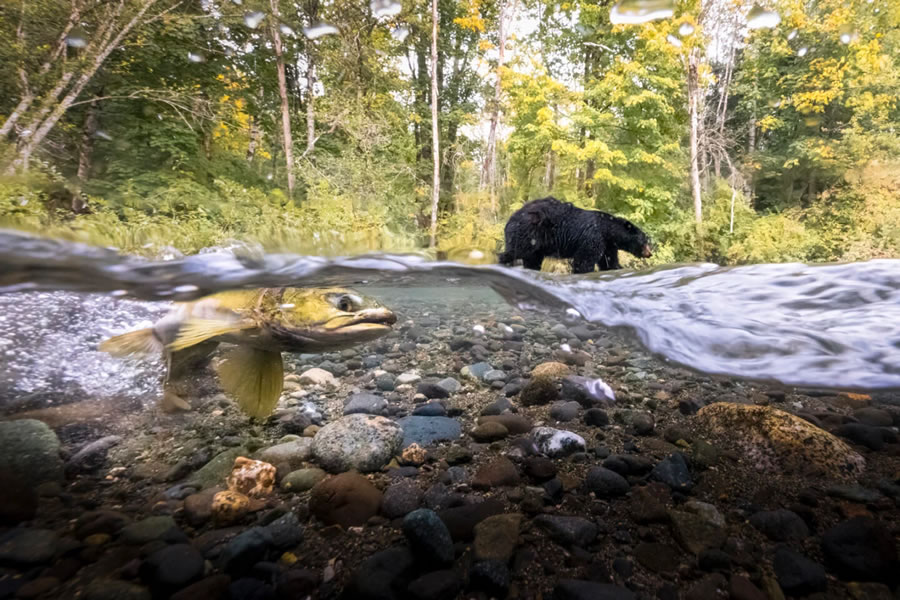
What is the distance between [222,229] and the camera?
340 cm

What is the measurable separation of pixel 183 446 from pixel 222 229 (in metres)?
1.94

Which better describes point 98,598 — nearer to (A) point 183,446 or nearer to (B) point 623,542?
(A) point 183,446

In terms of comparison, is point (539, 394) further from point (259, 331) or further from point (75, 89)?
point (75, 89)

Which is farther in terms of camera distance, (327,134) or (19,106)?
(327,134)

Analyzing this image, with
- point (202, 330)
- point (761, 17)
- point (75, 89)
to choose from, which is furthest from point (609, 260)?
point (75, 89)

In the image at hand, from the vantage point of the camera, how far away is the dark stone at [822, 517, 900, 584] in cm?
155

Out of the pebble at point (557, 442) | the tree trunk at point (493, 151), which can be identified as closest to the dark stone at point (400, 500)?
the pebble at point (557, 442)

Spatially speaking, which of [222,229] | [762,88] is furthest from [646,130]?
[222,229]

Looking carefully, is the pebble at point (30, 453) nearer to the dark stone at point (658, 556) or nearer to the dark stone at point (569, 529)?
the dark stone at point (569, 529)

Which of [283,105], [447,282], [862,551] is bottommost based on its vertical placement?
[862,551]

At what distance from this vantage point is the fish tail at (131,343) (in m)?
3.46

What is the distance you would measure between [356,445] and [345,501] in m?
0.57

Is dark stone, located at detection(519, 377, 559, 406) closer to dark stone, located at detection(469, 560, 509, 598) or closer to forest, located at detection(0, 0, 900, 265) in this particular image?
forest, located at detection(0, 0, 900, 265)

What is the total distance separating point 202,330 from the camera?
10.7 feet
